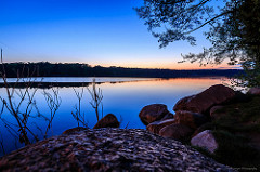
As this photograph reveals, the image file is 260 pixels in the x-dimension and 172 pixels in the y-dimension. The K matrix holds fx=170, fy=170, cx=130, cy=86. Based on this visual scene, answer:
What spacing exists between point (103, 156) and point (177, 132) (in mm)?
9571

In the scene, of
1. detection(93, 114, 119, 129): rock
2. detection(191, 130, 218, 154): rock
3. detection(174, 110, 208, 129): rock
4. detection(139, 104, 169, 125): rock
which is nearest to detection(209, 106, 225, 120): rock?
detection(174, 110, 208, 129): rock

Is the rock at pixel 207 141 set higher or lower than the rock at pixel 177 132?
higher

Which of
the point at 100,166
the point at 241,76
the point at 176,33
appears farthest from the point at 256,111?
the point at 100,166

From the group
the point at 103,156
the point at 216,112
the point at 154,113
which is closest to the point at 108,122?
the point at 154,113

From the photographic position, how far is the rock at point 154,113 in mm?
17047

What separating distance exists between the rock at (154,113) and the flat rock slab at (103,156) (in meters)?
15.4

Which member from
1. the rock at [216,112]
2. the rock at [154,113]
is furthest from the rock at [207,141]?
the rock at [154,113]

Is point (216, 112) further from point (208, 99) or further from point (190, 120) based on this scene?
point (190, 120)

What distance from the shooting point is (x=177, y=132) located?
1027 cm

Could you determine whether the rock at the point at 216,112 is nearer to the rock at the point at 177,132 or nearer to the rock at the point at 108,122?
the rock at the point at 177,132

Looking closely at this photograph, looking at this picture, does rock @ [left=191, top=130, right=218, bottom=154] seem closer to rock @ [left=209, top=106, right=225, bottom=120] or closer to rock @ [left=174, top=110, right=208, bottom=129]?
rock @ [left=174, top=110, right=208, bottom=129]

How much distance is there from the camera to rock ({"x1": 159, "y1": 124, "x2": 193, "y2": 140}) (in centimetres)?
1014

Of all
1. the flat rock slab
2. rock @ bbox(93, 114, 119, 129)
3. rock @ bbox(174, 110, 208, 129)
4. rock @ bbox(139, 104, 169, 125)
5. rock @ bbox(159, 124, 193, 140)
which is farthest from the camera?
rock @ bbox(139, 104, 169, 125)

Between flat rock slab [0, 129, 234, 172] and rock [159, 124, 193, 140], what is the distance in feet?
28.6
